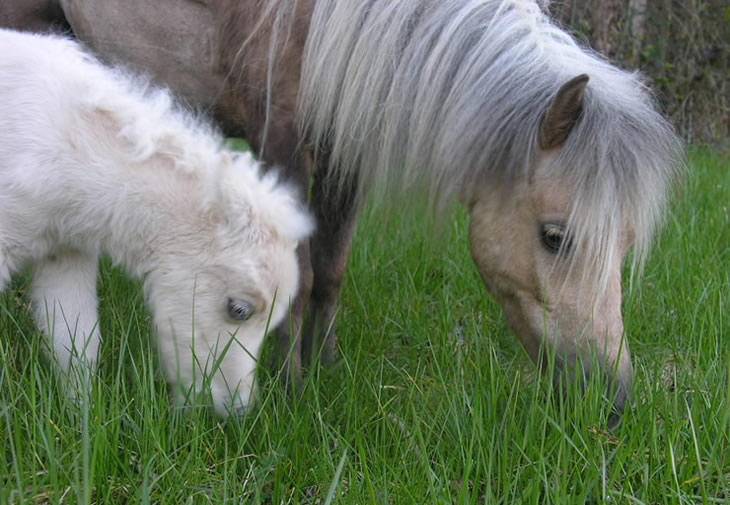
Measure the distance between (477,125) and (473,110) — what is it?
0.18 feet

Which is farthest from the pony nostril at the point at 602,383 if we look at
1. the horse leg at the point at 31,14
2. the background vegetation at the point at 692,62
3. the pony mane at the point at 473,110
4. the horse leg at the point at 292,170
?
the background vegetation at the point at 692,62

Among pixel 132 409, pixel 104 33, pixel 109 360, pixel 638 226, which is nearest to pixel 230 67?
pixel 104 33

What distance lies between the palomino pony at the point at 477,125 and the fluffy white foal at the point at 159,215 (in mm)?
362

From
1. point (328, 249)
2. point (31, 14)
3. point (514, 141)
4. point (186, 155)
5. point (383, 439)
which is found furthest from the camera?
point (31, 14)

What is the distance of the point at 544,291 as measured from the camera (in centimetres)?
241

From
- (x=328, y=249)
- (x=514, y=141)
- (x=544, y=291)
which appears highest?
(x=514, y=141)

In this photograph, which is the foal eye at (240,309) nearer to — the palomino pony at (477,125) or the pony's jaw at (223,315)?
the pony's jaw at (223,315)

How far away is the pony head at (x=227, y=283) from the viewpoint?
225cm

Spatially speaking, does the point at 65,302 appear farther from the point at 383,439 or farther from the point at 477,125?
the point at 477,125

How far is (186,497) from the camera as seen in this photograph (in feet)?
6.03

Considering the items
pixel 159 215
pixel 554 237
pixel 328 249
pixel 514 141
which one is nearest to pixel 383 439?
pixel 554 237

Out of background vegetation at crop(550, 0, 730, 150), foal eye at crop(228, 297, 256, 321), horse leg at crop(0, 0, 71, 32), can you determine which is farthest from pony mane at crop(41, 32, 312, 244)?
background vegetation at crop(550, 0, 730, 150)

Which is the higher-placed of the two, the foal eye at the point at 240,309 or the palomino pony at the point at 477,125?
the palomino pony at the point at 477,125

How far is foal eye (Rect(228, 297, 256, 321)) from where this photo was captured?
2262mm
